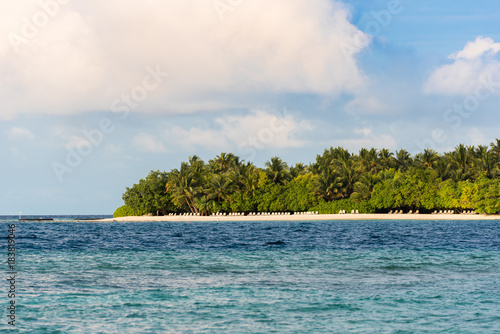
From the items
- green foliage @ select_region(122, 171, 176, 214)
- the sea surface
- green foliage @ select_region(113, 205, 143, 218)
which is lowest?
the sea surface

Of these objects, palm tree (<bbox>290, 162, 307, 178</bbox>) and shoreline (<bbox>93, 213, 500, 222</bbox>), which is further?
palm tree (<bbox>290, 162, 307, 178</bbox>)

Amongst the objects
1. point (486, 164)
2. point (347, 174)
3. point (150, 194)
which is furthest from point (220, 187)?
point (486, 164)

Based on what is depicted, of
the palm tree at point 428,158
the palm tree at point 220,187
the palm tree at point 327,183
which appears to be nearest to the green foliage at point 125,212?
the palm tree at point 220,187

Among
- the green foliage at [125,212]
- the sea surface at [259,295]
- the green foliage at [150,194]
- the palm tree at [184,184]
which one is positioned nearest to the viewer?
the sea surface at [259,295]

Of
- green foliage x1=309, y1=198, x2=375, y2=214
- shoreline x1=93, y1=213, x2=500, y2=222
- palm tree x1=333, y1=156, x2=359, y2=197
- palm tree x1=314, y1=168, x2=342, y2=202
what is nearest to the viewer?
shoreline x1=93, y1=213, x2=500, y2=222

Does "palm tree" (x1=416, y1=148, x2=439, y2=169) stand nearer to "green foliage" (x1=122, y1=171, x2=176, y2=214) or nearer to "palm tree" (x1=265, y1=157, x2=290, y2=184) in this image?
"palm tree" (x1=265, y1=157, x2=290, y2=184)

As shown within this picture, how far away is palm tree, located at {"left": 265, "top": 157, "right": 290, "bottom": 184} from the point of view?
14312cm

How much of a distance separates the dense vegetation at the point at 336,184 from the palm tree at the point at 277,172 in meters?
0.28

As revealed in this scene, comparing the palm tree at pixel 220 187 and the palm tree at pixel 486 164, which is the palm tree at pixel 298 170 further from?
the palm tree at pixel 486 164

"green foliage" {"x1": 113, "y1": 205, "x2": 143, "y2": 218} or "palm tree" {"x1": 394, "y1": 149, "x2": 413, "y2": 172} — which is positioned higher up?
"palm tree" {"x1": 394, "y1": 149, "x2": 413, "y2": 172}

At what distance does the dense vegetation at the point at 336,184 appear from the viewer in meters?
121

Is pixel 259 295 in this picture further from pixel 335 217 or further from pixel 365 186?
pixel 365 186

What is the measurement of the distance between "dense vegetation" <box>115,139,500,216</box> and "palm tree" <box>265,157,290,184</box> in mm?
283

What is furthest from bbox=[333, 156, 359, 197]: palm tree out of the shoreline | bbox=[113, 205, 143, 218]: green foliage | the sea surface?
the sea surface
